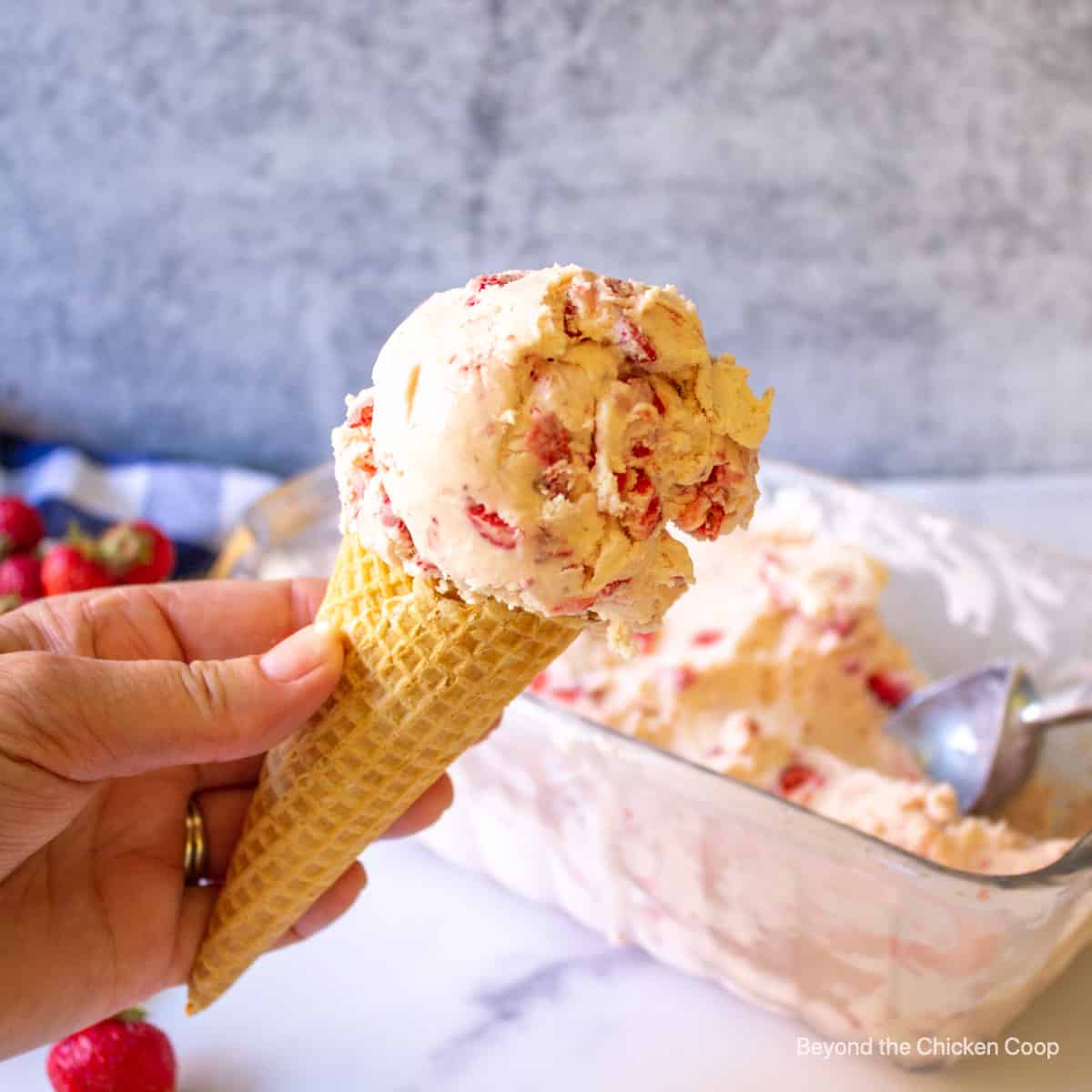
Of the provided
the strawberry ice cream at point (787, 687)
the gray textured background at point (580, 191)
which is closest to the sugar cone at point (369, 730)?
the strawberry ice cream at point (787, 687)

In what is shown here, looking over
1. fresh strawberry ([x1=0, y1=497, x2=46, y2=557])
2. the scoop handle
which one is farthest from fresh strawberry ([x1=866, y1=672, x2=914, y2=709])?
fresh strawberry ([x1=0, y1=497, x2=46, y2=557])

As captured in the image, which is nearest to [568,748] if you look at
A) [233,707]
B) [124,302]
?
[233,707]

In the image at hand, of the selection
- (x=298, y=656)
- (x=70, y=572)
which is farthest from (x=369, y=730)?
(x=70, y=572)

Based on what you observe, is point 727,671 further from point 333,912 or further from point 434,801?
point 333,912

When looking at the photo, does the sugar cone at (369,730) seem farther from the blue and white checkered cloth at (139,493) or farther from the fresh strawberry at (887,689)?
the blue and white checkered cloth at (139,493)

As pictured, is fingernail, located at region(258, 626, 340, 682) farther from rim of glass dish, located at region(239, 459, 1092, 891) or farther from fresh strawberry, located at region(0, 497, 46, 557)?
fresh strawberry, located at region(0, 497, 46, 557)

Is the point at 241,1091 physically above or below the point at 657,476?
below
